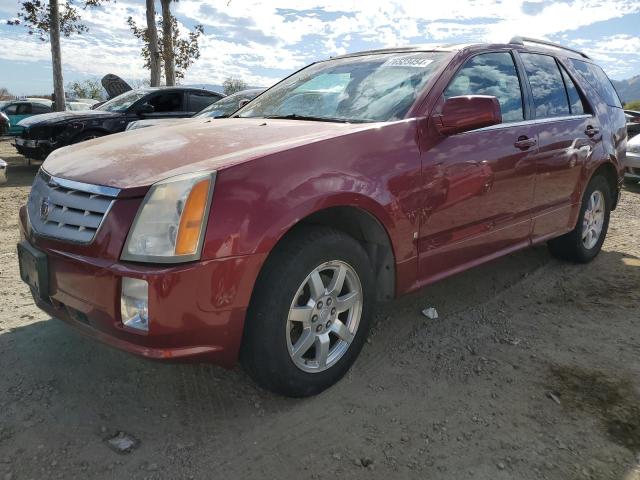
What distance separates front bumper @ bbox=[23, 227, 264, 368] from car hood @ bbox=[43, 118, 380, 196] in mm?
368

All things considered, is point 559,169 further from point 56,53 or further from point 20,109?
point 20,109

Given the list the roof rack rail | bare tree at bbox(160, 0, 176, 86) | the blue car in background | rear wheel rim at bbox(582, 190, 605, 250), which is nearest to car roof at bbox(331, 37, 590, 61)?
the roof rack rail

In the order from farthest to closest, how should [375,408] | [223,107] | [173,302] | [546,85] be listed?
1. [223,107]
2. [546,85]
3. [375,408]
4. [173,302]

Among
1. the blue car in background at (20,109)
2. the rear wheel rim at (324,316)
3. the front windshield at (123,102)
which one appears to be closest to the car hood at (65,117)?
the front windshield at (123,102)

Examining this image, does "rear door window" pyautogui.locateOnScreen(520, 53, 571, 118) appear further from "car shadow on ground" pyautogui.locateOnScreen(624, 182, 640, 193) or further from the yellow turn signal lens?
"car shadow on ground" pyautogui.locateOnScreen(624, 182, 640, 193)

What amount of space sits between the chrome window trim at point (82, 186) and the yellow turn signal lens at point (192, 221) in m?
0.31

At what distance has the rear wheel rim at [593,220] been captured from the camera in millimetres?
4566

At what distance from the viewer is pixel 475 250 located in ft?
11.0

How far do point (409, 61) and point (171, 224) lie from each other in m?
1.94

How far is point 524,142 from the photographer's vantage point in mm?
3496

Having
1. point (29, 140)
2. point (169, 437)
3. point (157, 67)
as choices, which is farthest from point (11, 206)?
point (157, 67)

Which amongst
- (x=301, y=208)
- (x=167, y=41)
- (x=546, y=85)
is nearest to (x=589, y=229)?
(x=546, y=85)

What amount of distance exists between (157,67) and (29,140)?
8737 millimetres

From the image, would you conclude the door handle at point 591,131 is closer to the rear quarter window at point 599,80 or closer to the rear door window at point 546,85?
the rear door window at point 546,85
